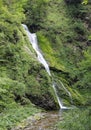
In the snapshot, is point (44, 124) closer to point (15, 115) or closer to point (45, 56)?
point (15, 115)

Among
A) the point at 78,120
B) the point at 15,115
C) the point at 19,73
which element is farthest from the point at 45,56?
the point at 78,120

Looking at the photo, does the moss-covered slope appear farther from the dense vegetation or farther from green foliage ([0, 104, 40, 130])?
green foliage ([0, 104, 40, 130])

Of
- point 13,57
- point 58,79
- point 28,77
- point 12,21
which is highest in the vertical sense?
point 12,21

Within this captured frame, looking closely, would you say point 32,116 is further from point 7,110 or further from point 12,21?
point 12,21

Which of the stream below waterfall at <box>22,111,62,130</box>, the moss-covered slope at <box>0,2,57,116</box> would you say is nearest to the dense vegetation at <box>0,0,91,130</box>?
the moss-covered slope at <box>0,2,57,116</box>

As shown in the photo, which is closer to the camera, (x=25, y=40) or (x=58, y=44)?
(x=25, y=40)

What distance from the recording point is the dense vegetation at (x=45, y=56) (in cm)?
2063

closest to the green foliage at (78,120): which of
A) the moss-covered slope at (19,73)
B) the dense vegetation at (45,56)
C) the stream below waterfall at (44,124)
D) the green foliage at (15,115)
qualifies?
the dense vegetation at (45,56)

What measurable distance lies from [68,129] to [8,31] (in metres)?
19.2

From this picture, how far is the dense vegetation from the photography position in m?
20.6

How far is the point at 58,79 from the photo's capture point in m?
33.4

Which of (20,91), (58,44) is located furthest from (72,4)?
(20,91)

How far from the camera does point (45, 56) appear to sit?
37344 mm

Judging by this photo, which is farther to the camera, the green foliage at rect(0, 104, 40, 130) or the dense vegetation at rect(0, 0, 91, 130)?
the dense vegetation at rect(0, 0, 91, 130)
